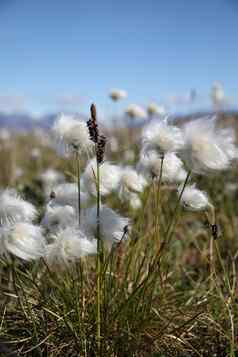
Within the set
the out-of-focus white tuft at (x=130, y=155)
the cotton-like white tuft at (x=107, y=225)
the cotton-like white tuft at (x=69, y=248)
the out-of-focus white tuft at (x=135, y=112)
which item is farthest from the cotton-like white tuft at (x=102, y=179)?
the out-of-focus white tuft at (x=135, y=112)

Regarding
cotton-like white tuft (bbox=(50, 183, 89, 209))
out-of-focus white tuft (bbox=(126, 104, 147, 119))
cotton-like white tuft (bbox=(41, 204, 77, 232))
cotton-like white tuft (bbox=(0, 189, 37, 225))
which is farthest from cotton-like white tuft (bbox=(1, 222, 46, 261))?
out-of-focus white tuft (bbox=(126, 104, 147, 119))

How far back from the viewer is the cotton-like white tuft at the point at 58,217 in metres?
1.67

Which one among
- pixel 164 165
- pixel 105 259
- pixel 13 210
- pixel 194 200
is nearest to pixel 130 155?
pixel 164 165

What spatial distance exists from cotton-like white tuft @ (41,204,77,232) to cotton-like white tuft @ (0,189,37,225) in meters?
0.12

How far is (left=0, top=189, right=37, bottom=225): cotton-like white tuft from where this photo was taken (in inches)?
59.9

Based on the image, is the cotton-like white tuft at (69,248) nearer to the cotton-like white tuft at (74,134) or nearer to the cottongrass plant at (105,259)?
the cottongrass plant at (105,259)

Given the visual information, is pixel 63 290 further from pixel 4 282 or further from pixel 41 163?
pixel 41 163

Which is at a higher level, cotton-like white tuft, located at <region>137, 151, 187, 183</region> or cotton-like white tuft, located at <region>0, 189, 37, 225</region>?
cotton-like white tuft, located at <region>137, 151, 187, 183</region>

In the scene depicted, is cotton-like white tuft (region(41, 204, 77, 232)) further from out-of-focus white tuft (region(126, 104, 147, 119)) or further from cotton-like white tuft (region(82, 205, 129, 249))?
out-of-focus white tuft (region(126, 104, 147, 119))

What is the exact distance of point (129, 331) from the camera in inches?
60.6

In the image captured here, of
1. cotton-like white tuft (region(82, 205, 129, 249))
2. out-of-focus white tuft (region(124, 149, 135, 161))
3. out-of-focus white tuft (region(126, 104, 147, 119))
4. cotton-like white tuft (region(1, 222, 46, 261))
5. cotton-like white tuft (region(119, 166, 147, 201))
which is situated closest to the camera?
cotton-like white tuft (region(1, 222, 46, 261))

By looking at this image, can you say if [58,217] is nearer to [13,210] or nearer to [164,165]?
[13,210]

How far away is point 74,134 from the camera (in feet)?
5.48

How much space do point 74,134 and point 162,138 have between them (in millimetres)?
400
